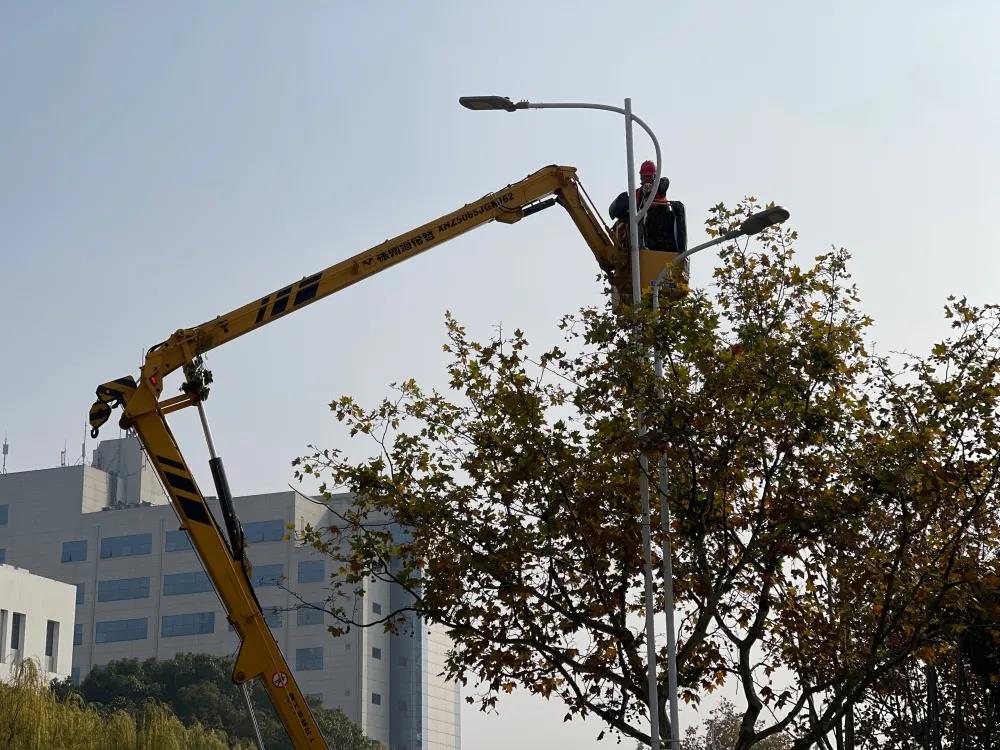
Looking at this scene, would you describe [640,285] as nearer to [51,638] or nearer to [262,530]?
[51,638]

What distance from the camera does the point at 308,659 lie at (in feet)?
322

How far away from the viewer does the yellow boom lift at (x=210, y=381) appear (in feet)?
52.3

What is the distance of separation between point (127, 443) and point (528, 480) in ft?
329

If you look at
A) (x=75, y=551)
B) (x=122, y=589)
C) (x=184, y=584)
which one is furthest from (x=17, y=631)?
(x=75, y=551)

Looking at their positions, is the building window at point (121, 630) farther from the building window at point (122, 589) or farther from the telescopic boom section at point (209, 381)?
the telescopic boom section at point (209, 381)

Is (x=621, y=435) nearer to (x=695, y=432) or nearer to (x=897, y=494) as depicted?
(x=695, y=432)

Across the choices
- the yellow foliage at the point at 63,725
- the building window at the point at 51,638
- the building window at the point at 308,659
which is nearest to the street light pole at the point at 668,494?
the yellow foliage at the point at 63,725

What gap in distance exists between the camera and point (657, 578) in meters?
15.9

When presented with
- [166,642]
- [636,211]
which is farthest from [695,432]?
[166,642]

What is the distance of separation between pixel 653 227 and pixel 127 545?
306ft

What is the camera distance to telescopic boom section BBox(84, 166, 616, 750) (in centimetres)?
1594

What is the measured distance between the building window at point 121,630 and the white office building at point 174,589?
8 cm

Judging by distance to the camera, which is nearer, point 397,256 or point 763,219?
A: point 763,219

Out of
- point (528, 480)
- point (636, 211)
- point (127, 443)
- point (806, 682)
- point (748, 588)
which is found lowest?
point (806, 682)
